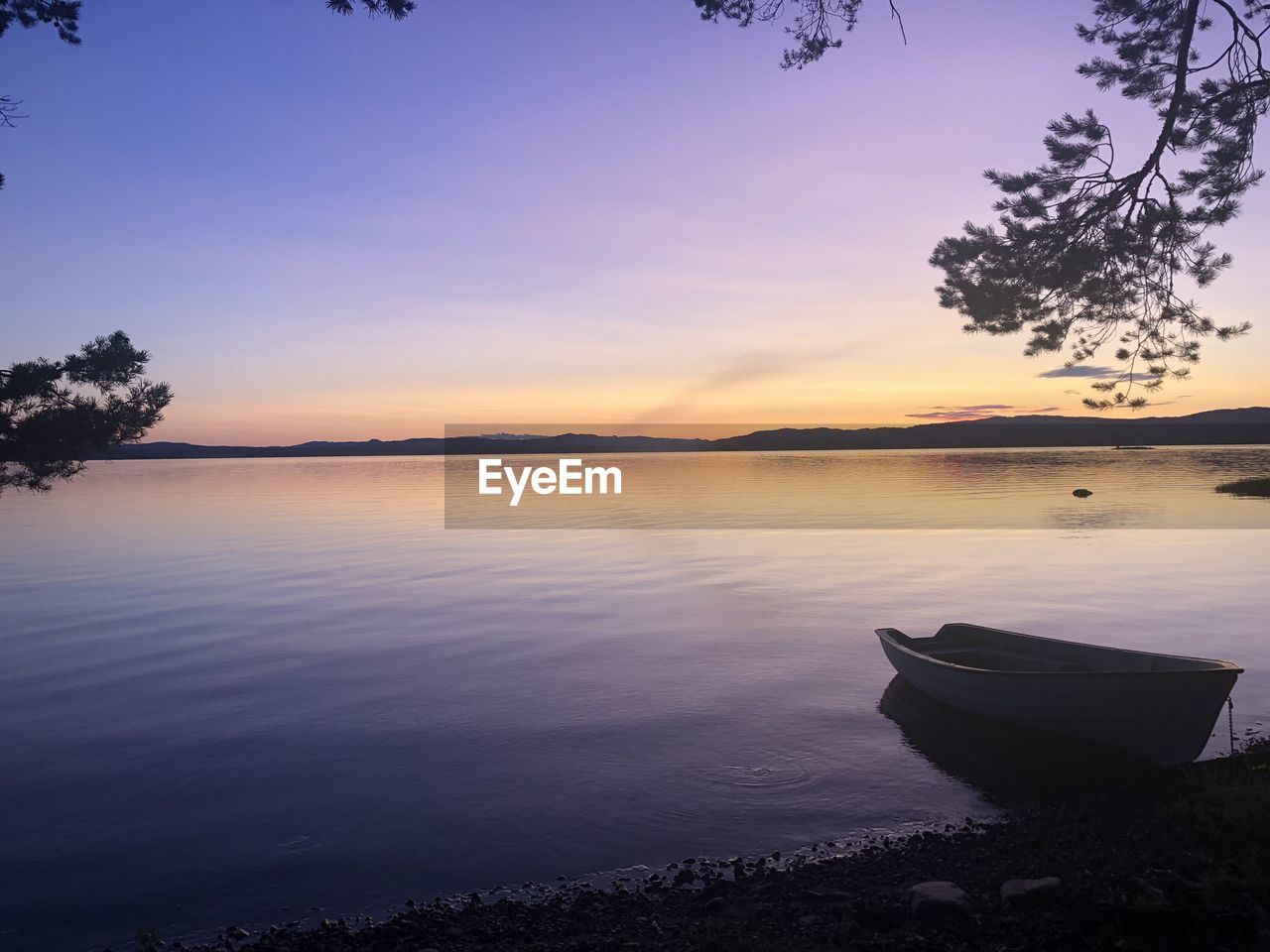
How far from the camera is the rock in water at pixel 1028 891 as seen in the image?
805 centimetres

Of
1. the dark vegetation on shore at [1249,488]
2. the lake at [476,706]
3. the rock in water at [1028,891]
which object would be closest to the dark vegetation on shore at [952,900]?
the rock in water at [1028,891]

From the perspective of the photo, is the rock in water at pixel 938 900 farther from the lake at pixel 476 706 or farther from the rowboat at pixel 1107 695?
the rowboat at pixel 1107 695

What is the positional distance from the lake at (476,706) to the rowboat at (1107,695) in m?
0.92

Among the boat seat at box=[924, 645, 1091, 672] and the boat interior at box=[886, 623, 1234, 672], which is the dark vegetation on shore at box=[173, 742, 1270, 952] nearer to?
the boat interior at box=[886, 623, 1234, 672]

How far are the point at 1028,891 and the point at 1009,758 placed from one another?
580 centimetres

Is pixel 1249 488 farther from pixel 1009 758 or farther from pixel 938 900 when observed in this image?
pixel 938 900

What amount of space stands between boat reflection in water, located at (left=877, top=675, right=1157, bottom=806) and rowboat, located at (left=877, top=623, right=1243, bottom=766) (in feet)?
0.70

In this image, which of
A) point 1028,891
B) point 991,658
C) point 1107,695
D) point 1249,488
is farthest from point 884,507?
point 1028,891

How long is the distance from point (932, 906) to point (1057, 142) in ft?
35.0

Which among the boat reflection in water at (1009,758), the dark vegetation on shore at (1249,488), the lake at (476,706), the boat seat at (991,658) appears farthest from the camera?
the dark vegetation on shore at (1249,488)

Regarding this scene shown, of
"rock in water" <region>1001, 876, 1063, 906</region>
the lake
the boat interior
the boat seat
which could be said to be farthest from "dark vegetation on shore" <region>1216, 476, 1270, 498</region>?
"rock in water" <region>1001, 876, 1063, 906</region>

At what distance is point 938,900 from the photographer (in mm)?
8039

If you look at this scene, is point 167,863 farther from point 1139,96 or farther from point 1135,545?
point 1135,545

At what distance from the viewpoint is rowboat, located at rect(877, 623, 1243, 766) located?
12.2m
